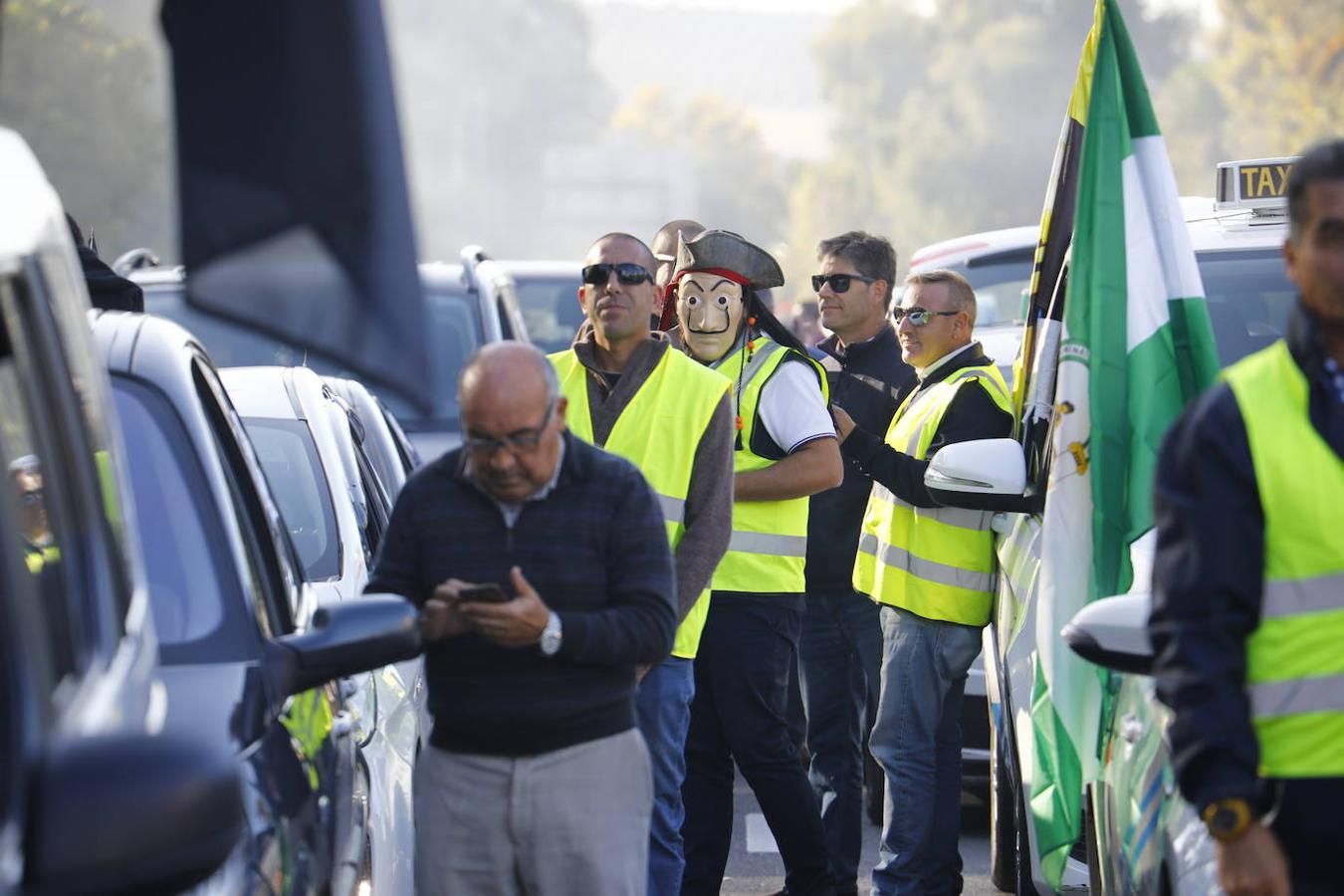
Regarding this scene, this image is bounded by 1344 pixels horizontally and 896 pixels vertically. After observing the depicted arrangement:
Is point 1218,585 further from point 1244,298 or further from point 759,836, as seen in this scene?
point 759,836

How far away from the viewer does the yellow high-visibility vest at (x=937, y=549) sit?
6.47 metres

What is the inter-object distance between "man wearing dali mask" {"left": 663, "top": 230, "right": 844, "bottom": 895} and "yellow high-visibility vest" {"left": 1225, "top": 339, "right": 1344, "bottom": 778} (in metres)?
3.09

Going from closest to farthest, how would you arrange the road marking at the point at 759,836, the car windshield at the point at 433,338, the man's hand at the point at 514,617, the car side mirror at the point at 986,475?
the man's hand at the point at 514,617 < the car side mirror at the point at 986,475 < the road marking at the point at 759,836 < the car windshield at the point at 433,338

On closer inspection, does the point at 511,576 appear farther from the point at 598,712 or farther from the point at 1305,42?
the point at 1305,42

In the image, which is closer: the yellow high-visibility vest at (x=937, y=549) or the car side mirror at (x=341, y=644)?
the car side mirror at (x=341, y=644)

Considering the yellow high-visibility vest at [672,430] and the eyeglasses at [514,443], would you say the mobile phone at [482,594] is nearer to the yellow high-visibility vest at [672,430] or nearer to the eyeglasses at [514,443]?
the eyeglasses at [514,443]

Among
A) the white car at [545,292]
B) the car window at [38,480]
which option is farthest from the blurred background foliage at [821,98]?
the car window at [38,480]

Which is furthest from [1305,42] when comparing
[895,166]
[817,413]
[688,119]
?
Result: [688,119]

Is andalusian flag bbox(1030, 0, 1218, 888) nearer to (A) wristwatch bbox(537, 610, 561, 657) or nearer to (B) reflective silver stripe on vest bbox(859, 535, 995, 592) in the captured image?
(B) reflective silver stripe on vest bbox(859, 535, 995, 592)

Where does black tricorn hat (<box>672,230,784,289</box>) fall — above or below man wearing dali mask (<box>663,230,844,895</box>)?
above

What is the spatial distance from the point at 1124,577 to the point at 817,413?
1.52 metres

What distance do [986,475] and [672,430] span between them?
0.82 meters

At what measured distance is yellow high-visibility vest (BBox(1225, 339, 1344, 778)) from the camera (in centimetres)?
323

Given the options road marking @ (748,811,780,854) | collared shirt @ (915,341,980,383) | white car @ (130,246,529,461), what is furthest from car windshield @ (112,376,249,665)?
white car @ (130,246,529,461)
